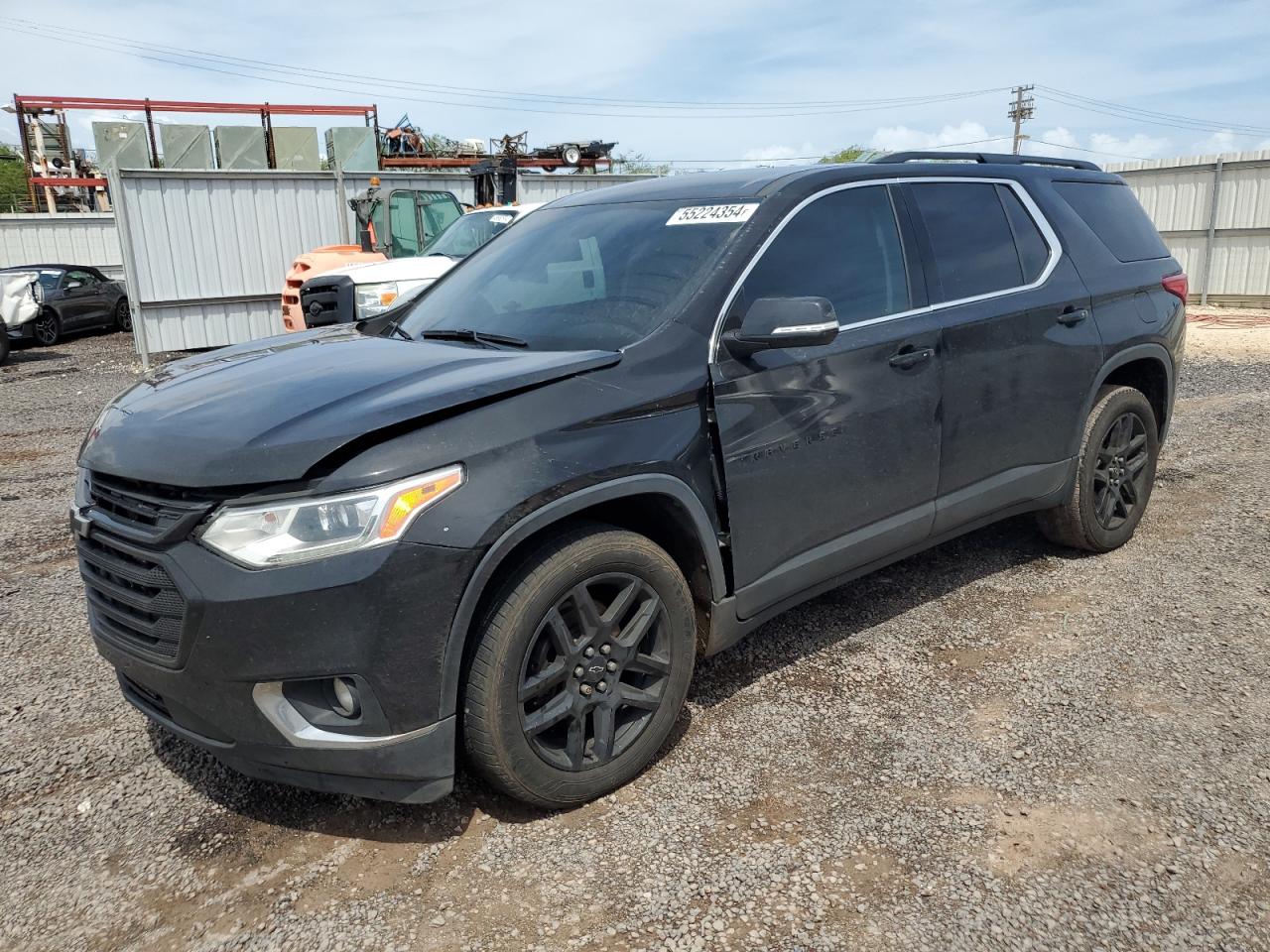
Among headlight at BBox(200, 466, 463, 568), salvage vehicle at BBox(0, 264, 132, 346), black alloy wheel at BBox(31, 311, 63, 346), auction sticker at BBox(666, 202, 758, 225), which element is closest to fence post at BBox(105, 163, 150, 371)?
salvage vehicle at BBox(0, 264, 132, 346)

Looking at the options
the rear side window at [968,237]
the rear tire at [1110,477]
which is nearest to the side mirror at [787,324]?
the rear side window at [968,237]

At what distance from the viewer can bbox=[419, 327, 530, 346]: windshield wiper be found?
3264 mm

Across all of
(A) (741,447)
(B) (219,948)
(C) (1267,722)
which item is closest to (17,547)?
(B) (219,948)

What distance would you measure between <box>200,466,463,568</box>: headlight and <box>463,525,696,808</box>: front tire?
40 centimetres

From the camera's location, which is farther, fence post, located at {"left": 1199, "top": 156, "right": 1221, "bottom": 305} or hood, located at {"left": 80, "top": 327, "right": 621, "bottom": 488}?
fence post, located at {"left": 1199, "top": 156, "right": 1221, "bottom": 305}

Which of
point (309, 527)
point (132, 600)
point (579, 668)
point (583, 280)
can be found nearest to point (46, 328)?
point (583, 280)

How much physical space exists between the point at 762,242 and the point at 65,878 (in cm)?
284

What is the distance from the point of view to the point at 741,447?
3045 mm

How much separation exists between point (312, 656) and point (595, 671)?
82cm

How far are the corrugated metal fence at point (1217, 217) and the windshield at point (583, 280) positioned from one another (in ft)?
60.0

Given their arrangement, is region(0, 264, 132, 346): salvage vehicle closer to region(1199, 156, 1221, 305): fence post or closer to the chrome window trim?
the chrome window trim

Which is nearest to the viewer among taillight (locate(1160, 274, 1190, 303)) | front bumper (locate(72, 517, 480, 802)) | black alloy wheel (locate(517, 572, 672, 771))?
front bumper (locate(72, 517, 480, 802))

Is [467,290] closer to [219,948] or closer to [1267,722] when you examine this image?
[219,948]

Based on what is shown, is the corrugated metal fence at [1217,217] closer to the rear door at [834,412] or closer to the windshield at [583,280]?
the rear door at [834,412]
